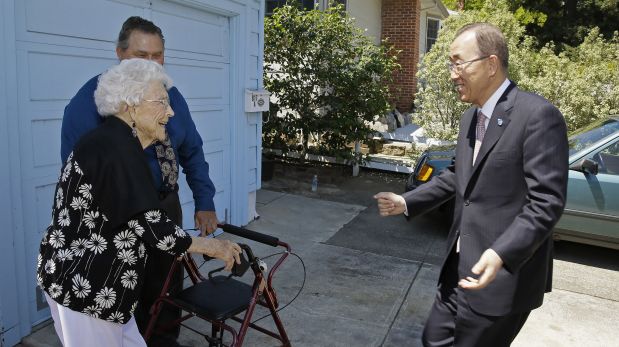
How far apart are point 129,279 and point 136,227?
9.1 inches

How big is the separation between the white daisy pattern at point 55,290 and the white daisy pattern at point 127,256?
26 cm

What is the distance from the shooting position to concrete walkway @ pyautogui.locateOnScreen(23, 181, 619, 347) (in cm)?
393

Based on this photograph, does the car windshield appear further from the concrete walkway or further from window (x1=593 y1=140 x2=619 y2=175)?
the concrete walkway

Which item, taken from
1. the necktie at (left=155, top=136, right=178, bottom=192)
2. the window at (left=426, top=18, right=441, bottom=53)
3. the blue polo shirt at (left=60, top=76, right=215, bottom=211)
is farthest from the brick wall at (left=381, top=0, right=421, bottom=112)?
the necktie at (left=155, top=136, right=178, bottom=192)

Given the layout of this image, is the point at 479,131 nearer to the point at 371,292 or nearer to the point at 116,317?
the point at 116,317

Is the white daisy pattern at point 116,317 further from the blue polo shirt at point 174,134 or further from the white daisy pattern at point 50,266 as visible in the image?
the blue polo shirt at point 174,134

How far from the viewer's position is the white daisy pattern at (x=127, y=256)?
2.16 meters

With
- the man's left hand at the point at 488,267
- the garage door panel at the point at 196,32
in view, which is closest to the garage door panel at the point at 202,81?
the garage door panel at the point at 196,32

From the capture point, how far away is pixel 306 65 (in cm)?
879

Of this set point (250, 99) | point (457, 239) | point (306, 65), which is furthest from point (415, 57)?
point (457, 239)

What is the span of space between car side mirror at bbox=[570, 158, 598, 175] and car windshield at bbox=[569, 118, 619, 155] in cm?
22

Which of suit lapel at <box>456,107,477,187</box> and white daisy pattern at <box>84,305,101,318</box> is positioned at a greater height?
suit lapel at <box>456,107,477,187</box>

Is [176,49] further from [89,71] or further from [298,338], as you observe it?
[298,338]

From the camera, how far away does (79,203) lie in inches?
82.7
